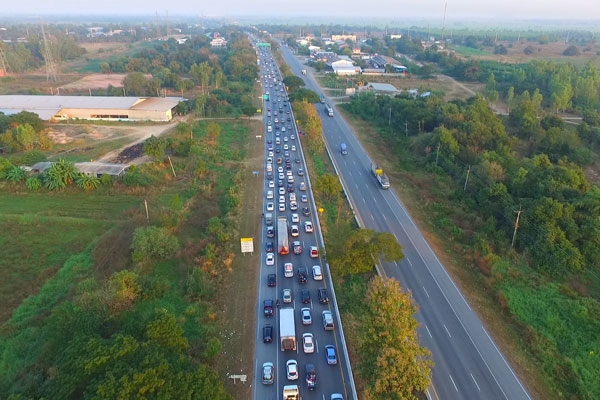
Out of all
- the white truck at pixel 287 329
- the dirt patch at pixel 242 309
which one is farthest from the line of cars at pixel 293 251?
the dirt patch at pixel 242 309

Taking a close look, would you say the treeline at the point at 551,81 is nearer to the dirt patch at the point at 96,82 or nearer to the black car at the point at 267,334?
the black car at the point at 267,334

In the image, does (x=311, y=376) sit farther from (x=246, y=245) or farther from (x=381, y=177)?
(x=381, y=177)

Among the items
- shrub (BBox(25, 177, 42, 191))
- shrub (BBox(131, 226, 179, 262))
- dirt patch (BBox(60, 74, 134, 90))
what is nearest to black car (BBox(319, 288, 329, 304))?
shrub (BBox(131, 226, 179, 262))

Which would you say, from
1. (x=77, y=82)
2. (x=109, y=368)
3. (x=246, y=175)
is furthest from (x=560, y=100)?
(x=77, y=82)

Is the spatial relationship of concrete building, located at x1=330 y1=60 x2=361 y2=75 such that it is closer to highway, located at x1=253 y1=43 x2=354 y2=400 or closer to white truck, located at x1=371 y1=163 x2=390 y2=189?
highway, located at x1=253 y1=43 x2=354 y2=400

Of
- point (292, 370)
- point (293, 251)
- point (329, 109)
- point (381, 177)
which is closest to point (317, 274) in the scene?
point (293, 251)

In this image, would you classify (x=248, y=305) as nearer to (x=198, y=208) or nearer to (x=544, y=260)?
(x=198, y=208)

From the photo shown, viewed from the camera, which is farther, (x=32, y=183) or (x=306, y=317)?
(x=32, y=183)
